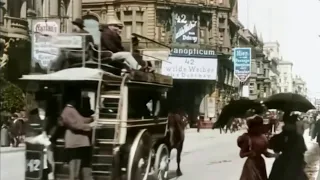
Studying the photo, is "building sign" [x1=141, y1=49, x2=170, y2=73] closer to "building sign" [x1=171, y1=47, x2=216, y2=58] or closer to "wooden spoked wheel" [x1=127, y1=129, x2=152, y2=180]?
"building sign" [x1=171, y1=47, x2=216, y2=58]

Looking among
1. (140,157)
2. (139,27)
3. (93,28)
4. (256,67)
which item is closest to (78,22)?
(93,28)

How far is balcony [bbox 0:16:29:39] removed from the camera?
1.22 meters

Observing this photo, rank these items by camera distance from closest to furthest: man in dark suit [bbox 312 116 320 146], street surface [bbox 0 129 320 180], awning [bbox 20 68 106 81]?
awning [bbox 20 68 106 81] < street surface [bbox 0 129 320 180] < man in dark suit [bbox 312 116 320 146]

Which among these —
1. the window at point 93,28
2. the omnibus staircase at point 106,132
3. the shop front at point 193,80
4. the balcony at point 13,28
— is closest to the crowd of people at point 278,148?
the shop front at point 193,80

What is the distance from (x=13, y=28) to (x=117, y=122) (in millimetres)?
332

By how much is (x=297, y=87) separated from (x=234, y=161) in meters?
0.30

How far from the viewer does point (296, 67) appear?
1.65 m

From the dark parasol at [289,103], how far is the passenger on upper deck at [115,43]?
1.54ft

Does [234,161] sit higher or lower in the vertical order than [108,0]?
lower

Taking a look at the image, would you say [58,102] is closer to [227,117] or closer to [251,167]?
[227,117]

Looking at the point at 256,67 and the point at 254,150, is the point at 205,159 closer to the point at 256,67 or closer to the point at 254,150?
the point at 254,150

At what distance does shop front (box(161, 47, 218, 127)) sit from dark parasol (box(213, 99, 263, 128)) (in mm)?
50

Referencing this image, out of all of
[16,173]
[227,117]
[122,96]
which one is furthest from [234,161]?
[16,173]

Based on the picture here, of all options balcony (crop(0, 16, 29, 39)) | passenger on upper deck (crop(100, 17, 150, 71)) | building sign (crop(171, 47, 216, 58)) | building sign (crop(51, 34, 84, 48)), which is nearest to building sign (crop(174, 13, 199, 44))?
building sign (crop(171, 47, 216, 58))
